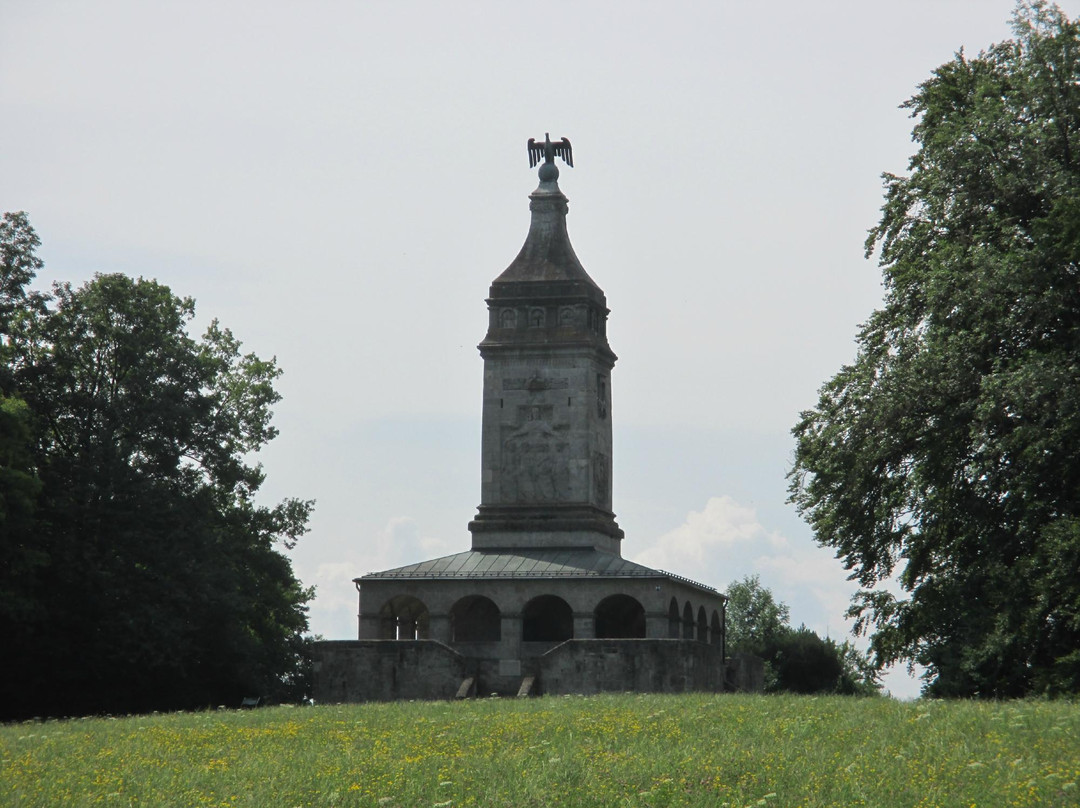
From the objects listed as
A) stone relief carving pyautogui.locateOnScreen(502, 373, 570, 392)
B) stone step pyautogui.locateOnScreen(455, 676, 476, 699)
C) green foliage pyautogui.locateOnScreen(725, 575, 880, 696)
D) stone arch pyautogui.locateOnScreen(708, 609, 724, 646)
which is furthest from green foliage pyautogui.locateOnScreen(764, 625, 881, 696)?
stone step pyautogui.locateOnScreen(455, 676, 476, 699)

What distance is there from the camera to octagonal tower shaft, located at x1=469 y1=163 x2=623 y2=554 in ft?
164

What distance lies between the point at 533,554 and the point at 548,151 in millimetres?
14226

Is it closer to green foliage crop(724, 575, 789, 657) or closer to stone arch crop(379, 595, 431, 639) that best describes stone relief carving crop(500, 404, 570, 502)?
stone arch crop(379, 595, 431, 639)

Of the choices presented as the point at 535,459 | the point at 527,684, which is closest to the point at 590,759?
the point at 527,684

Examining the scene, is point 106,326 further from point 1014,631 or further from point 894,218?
point 1014,631

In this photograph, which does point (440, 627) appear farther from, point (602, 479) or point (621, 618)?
point (602, 479)

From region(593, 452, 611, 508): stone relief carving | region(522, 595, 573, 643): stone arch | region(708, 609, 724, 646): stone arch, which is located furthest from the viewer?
region(708, 609, 724, 646): stone arch

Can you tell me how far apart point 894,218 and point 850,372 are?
371 centimetres

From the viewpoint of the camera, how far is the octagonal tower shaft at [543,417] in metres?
50.1

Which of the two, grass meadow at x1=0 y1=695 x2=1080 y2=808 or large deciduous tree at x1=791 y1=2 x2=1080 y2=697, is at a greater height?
large deciduous tree at x1=791 y1=2 x2=1080 y2=697

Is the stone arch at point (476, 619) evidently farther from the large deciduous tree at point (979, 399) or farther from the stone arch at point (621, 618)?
the large deciduous tree at point (979, 399)

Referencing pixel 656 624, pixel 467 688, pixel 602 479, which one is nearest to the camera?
pixel 467 688

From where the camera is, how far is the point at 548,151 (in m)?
53.8

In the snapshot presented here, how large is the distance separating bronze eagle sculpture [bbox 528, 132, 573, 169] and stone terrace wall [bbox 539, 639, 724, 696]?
19.7 meters
